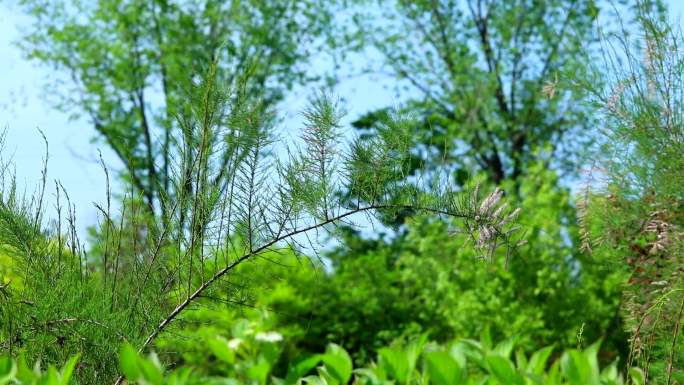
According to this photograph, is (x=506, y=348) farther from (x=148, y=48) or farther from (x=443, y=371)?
(x=148, y=48)

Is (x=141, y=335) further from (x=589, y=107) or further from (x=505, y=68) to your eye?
(x=505, y=68)

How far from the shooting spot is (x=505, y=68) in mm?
14188

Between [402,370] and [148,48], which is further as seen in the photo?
[148,48]

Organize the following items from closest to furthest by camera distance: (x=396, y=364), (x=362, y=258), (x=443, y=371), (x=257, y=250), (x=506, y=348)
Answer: (x=443, y=371), (x=396, y=364), (x=506, y=348), (x=257, y=250), (x=362, y=258)

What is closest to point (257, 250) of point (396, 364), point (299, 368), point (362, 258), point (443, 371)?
point (299, 368)

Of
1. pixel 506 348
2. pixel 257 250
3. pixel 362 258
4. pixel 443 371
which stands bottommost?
pixel 443 371

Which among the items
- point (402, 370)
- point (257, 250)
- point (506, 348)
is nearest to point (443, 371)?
point (402, 370)

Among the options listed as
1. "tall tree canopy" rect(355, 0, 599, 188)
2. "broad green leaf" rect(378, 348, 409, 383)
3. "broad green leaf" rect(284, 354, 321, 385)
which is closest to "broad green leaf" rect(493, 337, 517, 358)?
"broad green leaf" rect(378, 348, 409, 383)

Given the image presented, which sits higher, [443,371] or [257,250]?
[257,250]

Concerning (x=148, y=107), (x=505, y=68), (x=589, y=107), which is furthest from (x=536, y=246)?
(x=148, y=107)

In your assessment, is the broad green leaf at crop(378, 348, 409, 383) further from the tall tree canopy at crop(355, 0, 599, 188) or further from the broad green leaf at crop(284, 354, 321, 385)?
the tall tree canopy at crop(355, 0, 599, 188)

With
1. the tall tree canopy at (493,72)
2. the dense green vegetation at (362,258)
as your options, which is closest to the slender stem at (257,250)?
the dense green vegetation at (362,258)

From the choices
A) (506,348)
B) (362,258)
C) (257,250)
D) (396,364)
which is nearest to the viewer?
(396,364)

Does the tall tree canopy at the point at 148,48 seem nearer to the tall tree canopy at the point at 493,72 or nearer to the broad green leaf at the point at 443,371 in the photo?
the tall tree canopy at the point at 493,72
